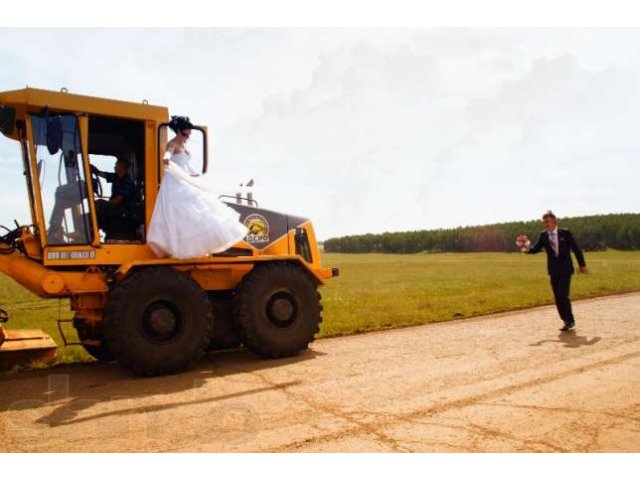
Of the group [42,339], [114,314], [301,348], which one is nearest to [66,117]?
[114,314]

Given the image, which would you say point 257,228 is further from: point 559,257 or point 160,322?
point 559,257

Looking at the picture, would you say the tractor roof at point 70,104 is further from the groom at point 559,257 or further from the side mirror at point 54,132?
the groom at point 559,257

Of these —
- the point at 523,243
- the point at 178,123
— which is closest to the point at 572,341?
the point at 523,243

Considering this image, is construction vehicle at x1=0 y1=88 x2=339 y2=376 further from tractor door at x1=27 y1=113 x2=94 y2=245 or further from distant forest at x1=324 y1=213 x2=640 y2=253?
distant forest at x1=324 y1=213 x2=640 y2=253

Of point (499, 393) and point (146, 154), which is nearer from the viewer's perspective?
point (499, 393)

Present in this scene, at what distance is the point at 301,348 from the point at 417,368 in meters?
1.79

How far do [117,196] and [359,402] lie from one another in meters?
3.91

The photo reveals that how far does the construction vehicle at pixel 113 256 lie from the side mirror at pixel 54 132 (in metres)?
0.01

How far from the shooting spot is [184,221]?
656 centimetres

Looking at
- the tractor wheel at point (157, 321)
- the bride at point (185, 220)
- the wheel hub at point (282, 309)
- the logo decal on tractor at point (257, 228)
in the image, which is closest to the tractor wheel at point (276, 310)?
the wheel hub at point (282, 309)

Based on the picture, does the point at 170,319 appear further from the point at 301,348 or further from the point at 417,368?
the point at 417,368

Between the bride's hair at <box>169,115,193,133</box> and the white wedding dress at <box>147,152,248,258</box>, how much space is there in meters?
0.50

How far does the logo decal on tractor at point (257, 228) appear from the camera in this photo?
782cm

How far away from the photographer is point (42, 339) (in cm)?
758
